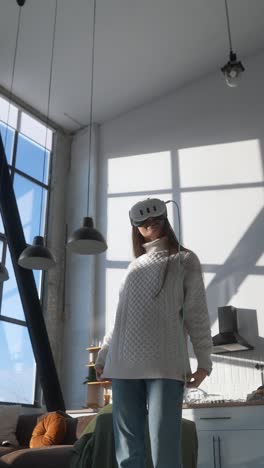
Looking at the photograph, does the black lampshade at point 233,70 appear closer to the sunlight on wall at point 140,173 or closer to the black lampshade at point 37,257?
the sunlight on wall at point 140,173

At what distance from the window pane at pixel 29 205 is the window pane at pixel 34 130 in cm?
76

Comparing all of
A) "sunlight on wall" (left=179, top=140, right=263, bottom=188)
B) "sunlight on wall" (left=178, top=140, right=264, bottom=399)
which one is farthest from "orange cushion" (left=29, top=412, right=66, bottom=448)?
"sunlight on wall" (left=179, top=140, right=263, bottom=188)

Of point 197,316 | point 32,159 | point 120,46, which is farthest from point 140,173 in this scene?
point 197,316

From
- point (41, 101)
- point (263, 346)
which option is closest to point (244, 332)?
point (263, 346)

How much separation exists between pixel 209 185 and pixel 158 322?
518cm

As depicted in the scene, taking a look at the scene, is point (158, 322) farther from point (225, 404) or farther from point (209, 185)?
point (209, 185)

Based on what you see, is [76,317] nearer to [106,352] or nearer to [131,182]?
[131,182]

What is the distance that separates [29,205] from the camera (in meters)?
7.30

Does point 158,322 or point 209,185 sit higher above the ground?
point 209,185

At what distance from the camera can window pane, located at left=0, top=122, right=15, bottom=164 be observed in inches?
278

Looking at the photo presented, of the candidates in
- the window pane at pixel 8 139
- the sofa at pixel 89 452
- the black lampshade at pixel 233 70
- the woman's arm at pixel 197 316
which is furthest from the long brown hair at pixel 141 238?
the window pane at pixel 8 139

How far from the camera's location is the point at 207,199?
650cm

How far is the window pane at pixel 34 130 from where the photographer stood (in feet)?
24.5

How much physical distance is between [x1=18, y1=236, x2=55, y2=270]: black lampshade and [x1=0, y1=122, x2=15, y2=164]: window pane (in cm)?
273
